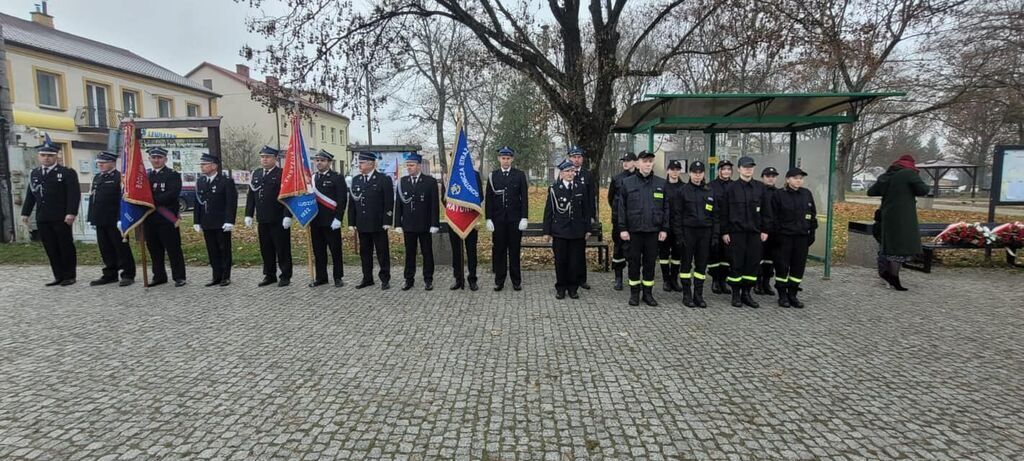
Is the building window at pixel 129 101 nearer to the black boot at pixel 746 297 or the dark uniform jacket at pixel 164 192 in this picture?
the dark uniform jacket at pixel 164 192

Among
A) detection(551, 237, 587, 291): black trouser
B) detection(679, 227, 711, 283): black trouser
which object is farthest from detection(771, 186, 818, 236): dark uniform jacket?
detection(551, 237, 587, 291): black trouser

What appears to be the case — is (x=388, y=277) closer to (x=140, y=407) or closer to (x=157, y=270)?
(x=157, y=270)

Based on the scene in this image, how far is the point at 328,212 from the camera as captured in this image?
756 cm

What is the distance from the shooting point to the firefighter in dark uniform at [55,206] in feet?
24.5

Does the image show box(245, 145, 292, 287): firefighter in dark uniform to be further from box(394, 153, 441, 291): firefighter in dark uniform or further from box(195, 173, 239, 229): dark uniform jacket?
box(394, 153, 441, 291): firefighter in dark uniform

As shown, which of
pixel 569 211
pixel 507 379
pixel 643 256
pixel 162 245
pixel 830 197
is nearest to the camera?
pixel 507 379

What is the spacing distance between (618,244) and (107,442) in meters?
5.92

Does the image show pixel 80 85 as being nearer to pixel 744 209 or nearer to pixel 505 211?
pixel 505 211

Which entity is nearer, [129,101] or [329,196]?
[329,196]

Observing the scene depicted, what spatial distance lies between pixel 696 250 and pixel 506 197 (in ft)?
A: 8.34

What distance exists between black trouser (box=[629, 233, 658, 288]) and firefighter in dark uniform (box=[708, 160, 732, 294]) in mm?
969

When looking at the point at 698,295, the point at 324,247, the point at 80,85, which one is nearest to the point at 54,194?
the point at 324,247

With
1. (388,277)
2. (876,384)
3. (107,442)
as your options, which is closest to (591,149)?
(388,277)

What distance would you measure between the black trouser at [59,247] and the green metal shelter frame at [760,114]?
8.54m
